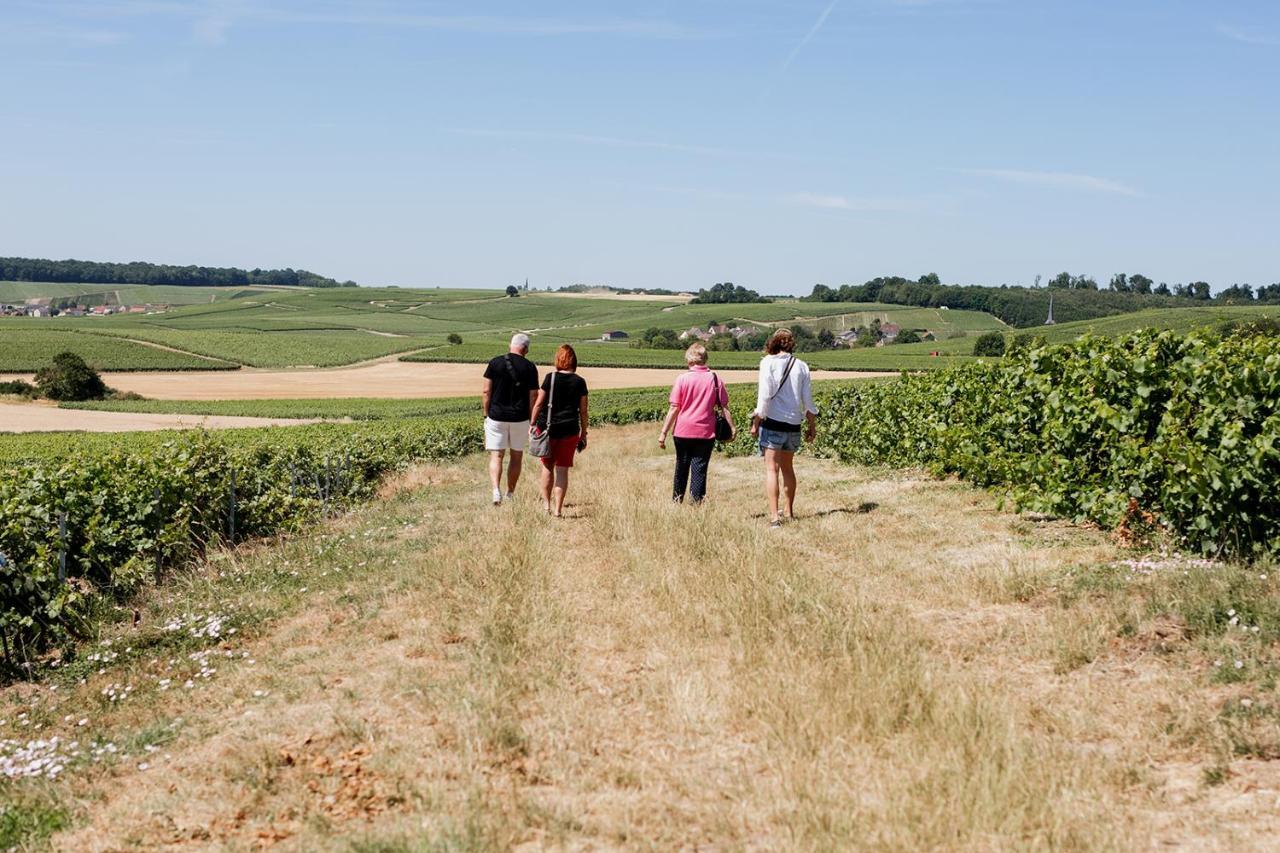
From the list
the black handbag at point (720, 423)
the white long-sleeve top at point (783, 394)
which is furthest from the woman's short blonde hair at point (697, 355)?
the white long-sleeve top at point (783, 394)

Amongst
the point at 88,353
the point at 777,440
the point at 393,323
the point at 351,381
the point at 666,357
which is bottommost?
the point at 351,381

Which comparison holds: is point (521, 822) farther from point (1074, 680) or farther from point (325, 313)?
point (325, 313)

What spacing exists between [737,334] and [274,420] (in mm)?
80829

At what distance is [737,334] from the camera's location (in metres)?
122

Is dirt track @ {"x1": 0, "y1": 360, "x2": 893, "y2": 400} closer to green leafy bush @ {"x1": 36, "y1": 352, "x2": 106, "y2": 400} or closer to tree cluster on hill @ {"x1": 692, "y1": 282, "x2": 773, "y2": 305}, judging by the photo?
green leafy bush @ {"x1": 36, "y1": 352, "x2": 106, "y2": 400}

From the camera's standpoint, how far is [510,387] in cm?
1165

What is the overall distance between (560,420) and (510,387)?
0.80m

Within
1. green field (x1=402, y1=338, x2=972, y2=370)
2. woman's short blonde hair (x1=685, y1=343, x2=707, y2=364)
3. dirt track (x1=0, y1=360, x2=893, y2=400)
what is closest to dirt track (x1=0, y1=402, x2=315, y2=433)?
dirt track (x1=0, y1=360, x2=893, y2=400)

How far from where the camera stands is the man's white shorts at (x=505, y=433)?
11.7m

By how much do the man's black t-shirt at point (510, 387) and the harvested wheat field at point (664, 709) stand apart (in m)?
3.20

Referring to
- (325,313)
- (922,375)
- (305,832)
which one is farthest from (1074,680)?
(325,313)

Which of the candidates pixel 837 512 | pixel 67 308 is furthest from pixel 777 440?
pixel 67 308

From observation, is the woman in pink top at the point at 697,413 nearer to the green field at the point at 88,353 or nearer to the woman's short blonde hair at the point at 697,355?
the woman's short blonde hair at the point at 697,355

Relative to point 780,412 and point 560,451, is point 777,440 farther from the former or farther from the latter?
point 560,451
